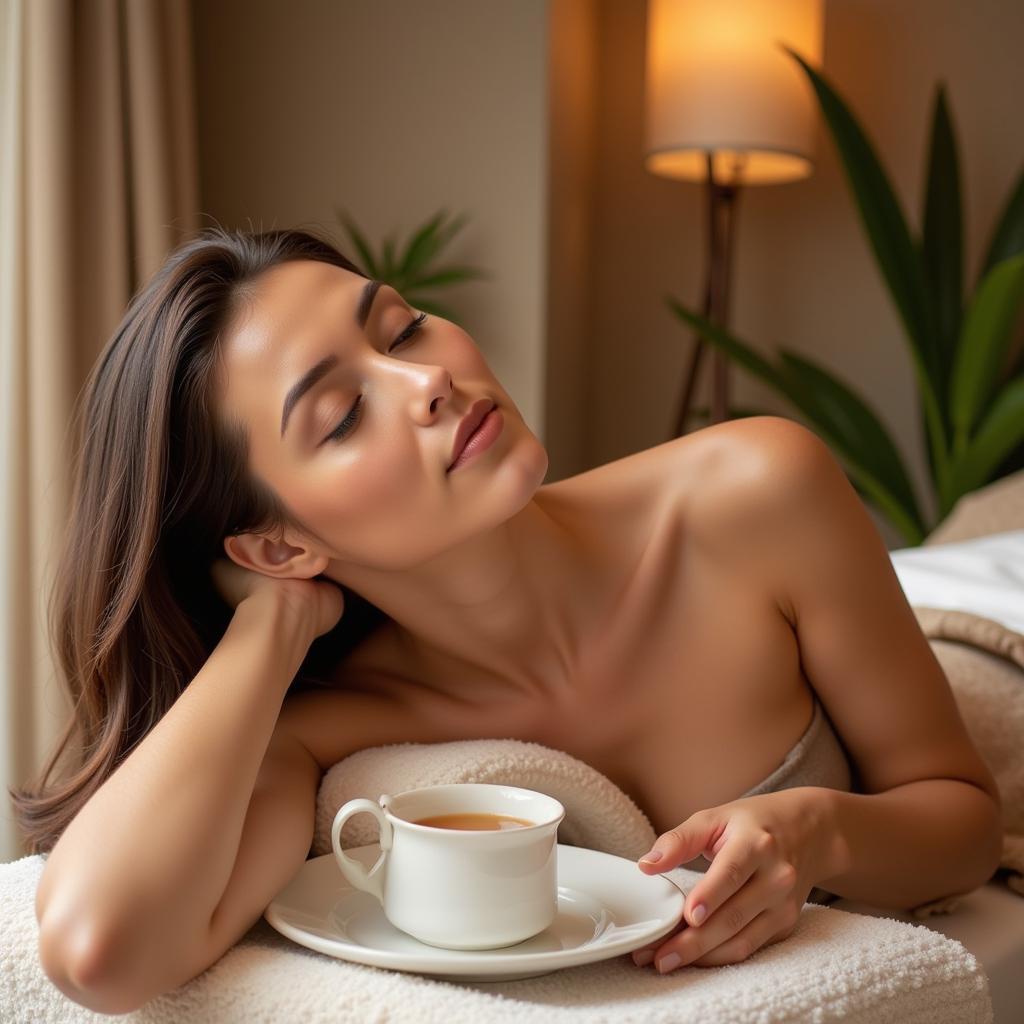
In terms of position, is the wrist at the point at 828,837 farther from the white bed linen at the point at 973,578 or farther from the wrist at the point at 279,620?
the white bed linen at the point at 973,578

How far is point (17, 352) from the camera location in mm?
2664

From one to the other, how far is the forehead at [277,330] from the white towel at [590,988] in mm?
456

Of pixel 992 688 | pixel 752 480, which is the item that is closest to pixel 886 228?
pixel 992 688

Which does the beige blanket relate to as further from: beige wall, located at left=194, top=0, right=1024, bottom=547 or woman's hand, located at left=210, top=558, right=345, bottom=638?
beige wall, located at left=194, top=0, right=1024, bottom=547

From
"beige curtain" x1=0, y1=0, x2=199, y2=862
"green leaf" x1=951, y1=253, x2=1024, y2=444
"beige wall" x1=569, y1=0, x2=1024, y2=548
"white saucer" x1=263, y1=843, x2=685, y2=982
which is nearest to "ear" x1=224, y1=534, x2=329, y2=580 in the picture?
"white saucer" x1=263, y1=843, x2=685, y2=982

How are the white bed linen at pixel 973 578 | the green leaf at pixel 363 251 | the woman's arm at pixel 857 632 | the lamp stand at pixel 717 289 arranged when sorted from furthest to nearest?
the lamp stand at pixel 717 289 → the green leaf at pixel 363 251 → the white bed linen at pixel 973 578 → the woman's arm at pixel 857 632

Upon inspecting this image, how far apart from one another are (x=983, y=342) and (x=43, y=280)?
2.18m

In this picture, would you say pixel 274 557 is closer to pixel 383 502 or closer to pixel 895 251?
pixel 383 502

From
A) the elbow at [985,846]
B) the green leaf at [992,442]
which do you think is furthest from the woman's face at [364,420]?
the green leaf at [992,442]

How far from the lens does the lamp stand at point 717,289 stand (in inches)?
135

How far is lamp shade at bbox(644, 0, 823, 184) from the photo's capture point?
3137 millimetres

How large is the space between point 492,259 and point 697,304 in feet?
2.49

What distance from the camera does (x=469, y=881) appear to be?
793 millimetres

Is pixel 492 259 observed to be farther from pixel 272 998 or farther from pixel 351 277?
pixel 272 998
